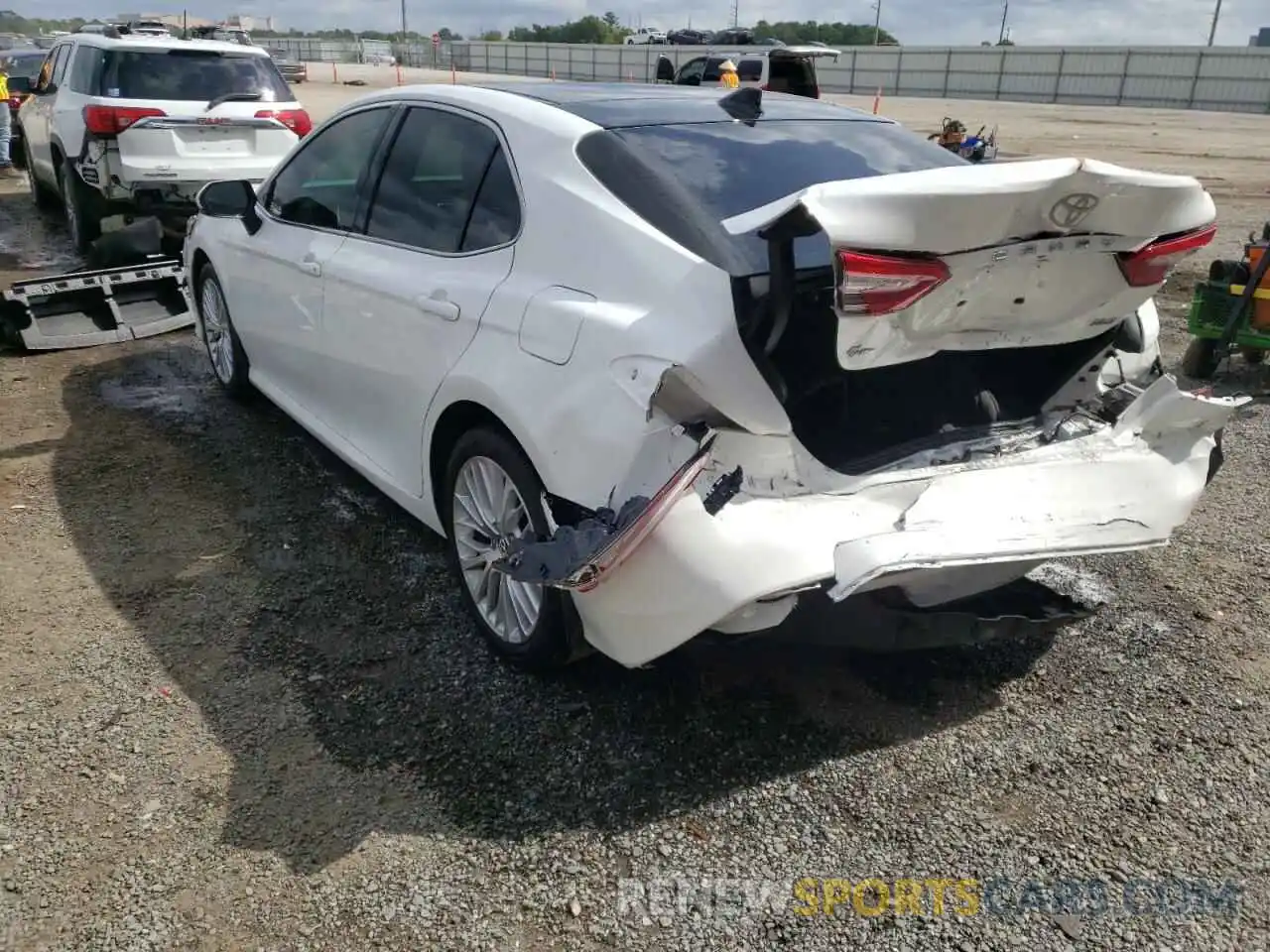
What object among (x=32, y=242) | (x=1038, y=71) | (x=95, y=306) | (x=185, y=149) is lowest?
(x=32, y=242)

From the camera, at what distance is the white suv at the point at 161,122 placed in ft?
27.4

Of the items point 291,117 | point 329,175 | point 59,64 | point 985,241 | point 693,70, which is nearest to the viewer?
point 985,241

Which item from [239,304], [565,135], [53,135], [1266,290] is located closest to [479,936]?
[565,135]

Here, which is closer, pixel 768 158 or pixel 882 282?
pixel 882 282

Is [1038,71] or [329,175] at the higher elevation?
[1038,71]

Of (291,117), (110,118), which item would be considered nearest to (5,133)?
(110,118)

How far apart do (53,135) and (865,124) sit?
913cm

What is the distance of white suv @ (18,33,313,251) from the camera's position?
8.36 meters

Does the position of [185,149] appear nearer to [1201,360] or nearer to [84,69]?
[84,69]

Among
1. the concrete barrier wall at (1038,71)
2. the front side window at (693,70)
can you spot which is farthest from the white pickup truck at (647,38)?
the front side window at (693,70)

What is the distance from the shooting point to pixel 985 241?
2334 mm

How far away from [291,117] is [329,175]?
18.2ft

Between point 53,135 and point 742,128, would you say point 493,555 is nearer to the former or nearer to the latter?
point 742,128

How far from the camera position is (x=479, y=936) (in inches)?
91.3
